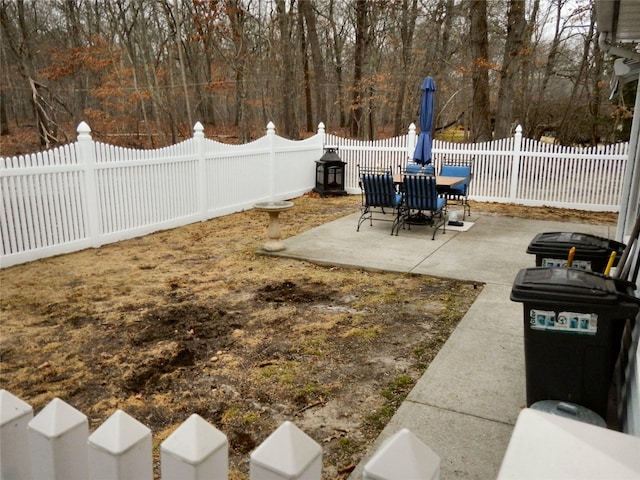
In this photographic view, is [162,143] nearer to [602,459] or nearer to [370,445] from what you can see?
[370,445]

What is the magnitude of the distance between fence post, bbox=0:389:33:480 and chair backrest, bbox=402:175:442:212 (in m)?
7.26

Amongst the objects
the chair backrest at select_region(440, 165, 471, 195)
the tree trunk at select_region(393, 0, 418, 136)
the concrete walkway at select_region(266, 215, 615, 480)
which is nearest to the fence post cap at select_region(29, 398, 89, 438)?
the concrete walkway at select_region(266, 215, 615, 480)

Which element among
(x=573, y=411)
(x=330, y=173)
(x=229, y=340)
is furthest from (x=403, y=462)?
(x=330, y=173)

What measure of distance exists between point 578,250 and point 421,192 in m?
4.75

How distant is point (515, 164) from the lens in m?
11.6

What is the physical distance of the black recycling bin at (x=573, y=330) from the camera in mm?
2457

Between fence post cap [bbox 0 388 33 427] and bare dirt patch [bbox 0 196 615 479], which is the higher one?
fence post cap [bbox 0 388 33 427]

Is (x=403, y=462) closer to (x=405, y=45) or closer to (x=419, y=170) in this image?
(x=419, y=170)

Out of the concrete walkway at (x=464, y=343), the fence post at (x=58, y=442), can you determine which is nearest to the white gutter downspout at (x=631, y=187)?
the concrete walkway at (x=464, y=343)

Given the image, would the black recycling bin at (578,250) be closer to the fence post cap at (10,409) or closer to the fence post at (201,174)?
the fence post cap at (10,409)

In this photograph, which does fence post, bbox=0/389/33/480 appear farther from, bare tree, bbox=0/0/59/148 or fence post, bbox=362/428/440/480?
bare tree, bbox=0/0/59/148

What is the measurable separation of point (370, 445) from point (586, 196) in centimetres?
1031

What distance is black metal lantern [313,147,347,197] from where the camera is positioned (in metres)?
12.7

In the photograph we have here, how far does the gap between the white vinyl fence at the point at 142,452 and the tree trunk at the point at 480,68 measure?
15.0 metres
